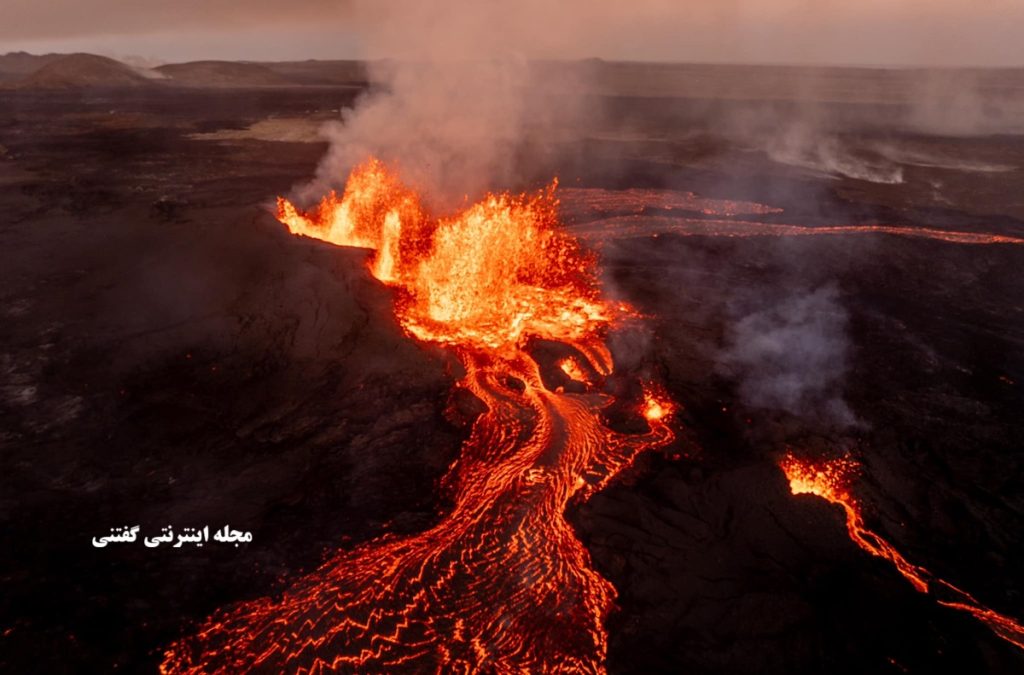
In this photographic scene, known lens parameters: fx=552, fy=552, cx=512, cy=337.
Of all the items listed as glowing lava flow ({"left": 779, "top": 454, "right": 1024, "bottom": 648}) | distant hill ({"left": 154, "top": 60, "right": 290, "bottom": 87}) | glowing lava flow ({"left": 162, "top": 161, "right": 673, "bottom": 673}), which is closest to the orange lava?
glowing lava flow ({"left": 162, "top": 161, "right": 673, "bottom": 673})

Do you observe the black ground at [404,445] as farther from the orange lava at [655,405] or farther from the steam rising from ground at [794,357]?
the orange lava at [655,405]

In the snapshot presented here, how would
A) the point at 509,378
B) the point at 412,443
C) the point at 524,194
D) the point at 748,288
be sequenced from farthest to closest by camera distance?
1. the point at 524,194
2. the point at 748,288
3. the point at 509,378
4. the point at 412,443

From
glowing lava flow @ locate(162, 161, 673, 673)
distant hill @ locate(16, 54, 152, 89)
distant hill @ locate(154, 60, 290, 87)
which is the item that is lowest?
glowing lava flow @ locate(162, 161, 673, 673)

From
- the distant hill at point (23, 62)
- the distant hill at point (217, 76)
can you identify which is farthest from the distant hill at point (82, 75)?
the distant hill at point (23, 62)

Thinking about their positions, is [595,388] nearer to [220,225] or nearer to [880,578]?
[880,578]

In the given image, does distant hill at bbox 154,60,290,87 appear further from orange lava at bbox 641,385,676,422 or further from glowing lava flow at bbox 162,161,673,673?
orange lava at bbox 641,385,676,422

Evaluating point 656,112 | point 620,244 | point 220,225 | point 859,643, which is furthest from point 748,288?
point 656,112
